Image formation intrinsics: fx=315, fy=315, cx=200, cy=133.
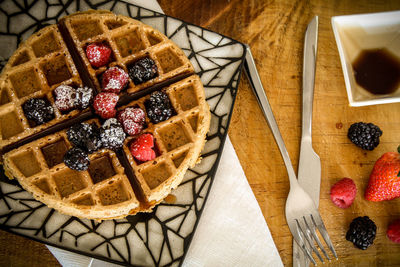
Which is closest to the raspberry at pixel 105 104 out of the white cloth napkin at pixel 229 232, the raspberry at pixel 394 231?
the white cloth napkin at pixel 229 232

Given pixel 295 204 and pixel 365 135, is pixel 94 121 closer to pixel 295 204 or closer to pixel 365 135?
pixel 295 204

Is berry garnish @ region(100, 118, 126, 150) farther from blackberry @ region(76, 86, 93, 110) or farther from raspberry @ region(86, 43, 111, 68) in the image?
raspberry @ region(86, 43, 111, 68)

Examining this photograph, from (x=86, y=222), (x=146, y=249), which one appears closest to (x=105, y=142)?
(x=86, y=222)

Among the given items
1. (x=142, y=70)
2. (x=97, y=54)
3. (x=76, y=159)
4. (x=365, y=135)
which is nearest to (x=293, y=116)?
(x=365, y=135)

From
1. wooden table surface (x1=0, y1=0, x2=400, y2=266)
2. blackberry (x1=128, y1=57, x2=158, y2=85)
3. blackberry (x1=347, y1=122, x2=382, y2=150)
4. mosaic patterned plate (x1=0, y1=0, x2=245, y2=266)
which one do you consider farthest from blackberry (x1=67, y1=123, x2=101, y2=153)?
blackberry (x1=347, y1=122, x2=382, y2=150)

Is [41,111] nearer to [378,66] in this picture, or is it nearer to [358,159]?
[358,159]

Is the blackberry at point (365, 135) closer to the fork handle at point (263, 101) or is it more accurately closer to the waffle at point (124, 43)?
the fork handle at point (263, 101)
